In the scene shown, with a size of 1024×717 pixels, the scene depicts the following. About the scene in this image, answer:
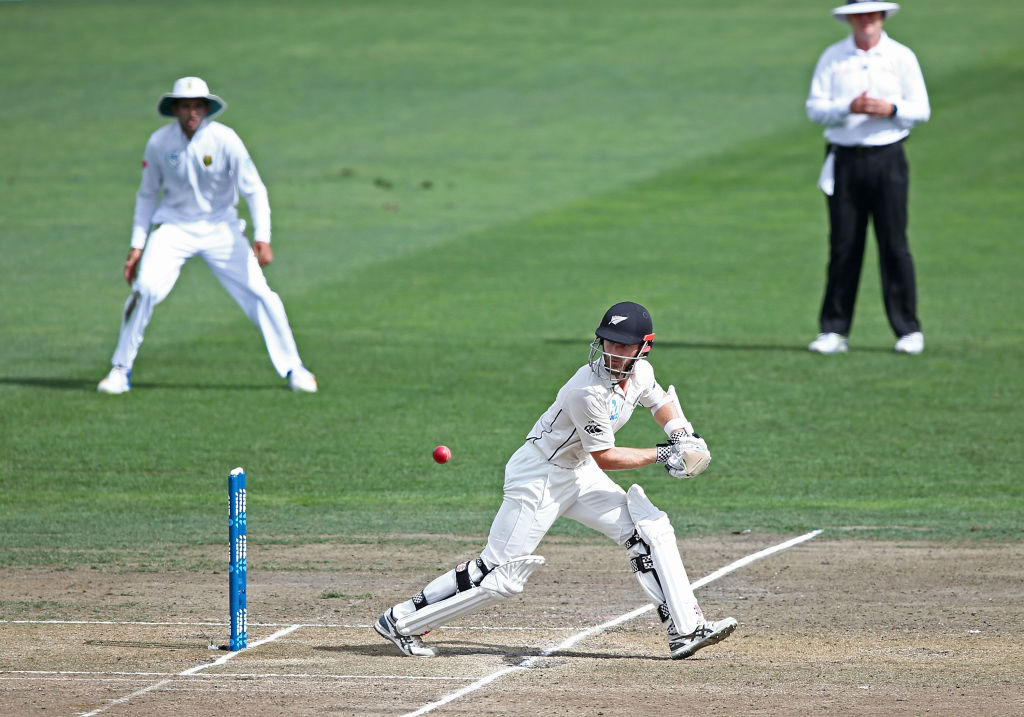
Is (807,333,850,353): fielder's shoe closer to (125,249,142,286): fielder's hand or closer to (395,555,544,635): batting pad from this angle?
(125,249,142,286): fielder's hand

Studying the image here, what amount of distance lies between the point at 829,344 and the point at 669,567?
861 cm

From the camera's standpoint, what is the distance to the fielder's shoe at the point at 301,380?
1432 centimetres

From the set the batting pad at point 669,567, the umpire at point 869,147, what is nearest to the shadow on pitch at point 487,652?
the batting pad at point 669,567

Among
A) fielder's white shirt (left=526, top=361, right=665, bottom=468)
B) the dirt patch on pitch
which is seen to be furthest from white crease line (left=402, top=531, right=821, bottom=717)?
fielder's white shirt (left=526, top=361, right=665, bottom=468)

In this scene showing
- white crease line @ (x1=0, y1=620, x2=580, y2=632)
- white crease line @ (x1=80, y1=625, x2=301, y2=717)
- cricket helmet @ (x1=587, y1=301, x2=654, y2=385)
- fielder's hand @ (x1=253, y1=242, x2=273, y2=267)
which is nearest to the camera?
white crease line @ (x1=80, y1=625, x2=301, y2=717)

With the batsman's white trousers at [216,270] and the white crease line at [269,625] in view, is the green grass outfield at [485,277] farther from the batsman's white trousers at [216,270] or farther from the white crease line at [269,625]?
the white crease line at [269,625]

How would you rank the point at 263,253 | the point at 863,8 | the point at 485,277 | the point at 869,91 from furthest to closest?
the point at 485,277 < the point at 869,91 < the point at 863,8 < the point at 263,253

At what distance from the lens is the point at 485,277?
67.0ft

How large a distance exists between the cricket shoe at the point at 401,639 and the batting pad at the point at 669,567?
114 centimetres

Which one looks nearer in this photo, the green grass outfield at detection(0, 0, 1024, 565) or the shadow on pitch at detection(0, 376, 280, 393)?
the green grass outfield at detection(0, 0, 1024, 565)

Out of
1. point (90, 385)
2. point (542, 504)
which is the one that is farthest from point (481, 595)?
point (90, 385)

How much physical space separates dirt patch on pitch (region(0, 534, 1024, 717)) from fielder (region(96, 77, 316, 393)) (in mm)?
4385

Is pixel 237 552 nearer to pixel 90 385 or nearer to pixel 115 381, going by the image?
pixel 115 381

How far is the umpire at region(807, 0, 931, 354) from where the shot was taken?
1530 cm
